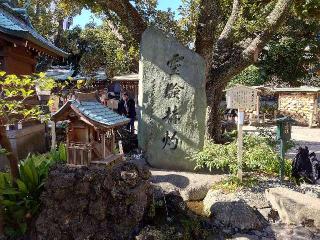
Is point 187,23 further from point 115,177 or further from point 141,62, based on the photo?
point 115,177

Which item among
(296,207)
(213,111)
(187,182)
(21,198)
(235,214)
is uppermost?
(213,111)

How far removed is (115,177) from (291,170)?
17.8ft

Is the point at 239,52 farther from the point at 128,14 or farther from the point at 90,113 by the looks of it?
the point at 90,113

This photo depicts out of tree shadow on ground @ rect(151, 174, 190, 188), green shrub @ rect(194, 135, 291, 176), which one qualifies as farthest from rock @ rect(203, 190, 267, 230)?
green shrub @ rect(194, 135, 291, 176)

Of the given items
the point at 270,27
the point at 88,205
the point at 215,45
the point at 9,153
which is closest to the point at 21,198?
the point at 9,153

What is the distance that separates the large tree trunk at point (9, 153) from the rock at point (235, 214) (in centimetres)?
385

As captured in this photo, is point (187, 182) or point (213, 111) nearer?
point (187, 182)

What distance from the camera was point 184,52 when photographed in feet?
31.1

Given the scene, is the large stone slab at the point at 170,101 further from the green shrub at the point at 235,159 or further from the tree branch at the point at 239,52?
the tree branch at the point at 239,52

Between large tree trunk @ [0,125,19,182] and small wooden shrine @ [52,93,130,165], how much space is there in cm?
84

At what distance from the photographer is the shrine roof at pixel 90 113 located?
223 inches

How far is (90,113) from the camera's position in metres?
5.78

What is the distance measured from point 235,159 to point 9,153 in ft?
17.6

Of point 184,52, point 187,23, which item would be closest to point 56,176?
point 184,52
